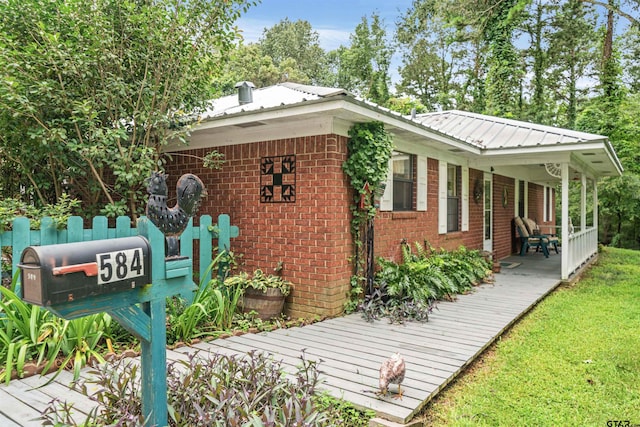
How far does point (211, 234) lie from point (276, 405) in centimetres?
330

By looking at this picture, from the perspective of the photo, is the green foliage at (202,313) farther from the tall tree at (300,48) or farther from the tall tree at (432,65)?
the tall tree at (300,48)

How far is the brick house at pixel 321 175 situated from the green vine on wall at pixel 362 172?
110mm

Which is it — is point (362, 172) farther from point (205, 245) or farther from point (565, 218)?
point (565, 218)

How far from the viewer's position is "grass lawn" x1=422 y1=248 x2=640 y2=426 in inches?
123

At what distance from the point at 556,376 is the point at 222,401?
3097 mm

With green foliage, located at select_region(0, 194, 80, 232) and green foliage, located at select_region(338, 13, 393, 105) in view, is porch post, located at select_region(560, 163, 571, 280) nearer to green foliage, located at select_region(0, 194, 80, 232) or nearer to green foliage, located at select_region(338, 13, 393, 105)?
green foliage, located at select_region(0, 194, 80, 232)

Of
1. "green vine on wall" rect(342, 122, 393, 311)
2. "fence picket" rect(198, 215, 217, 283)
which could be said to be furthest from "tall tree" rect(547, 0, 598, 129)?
"fence picket" rect(198, 215, 217, 283)

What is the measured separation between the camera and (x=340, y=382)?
3.39 metres

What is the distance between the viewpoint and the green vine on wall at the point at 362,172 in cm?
546

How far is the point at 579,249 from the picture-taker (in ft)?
32.9

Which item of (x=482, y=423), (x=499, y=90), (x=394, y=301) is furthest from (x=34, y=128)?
(x=499, y=90)

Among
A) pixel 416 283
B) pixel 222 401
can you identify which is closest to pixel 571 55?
pixel 416 283

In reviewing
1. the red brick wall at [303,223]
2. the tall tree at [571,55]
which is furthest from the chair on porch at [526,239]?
the tall tree at [571,55]

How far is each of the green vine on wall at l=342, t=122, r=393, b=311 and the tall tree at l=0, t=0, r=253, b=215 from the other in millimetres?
2133
